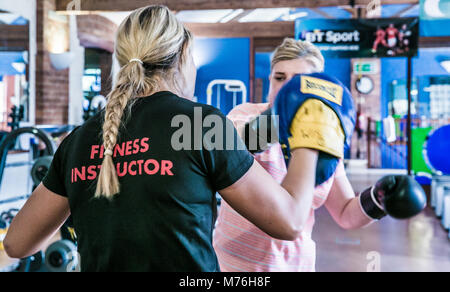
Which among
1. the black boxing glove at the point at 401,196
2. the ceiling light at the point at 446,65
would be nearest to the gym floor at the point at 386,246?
the black boxing glove at the point at 401,196

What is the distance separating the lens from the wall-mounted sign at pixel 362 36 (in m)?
5.40

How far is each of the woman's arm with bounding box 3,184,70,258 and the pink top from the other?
0.54m

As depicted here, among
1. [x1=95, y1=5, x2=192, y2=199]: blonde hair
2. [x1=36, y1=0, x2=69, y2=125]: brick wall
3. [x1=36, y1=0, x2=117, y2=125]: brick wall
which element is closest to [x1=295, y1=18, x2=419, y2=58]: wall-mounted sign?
[x1=36, y1=0, x2=117, y2=125]: brick wall

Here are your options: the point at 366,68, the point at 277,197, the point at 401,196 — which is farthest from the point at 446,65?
the point at 277,197

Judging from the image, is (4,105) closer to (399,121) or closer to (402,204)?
(402,204)

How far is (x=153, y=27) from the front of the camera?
787 mm

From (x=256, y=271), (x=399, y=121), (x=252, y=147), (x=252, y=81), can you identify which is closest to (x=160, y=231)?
(x=252, y=147)

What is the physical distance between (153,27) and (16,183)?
4531 mm

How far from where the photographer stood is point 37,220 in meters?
0.83

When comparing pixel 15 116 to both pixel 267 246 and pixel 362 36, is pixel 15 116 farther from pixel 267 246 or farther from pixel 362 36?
pixel 362 36

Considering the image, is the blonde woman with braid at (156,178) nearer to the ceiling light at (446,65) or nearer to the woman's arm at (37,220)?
the woman's arm at (37,220)

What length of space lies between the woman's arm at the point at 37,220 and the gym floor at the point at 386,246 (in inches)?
108

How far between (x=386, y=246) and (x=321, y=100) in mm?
3558

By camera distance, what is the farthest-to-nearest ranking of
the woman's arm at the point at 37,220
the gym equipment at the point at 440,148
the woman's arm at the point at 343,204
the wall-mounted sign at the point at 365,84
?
the wall-mounted sign at the point at 365,84 → the gym equipment at the point at 440,148 → the woman's arm at the point at 343,204 → the woman's arm at the point at 37,220
